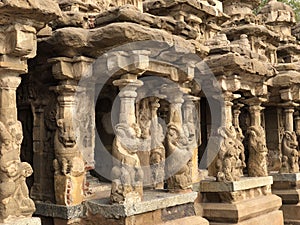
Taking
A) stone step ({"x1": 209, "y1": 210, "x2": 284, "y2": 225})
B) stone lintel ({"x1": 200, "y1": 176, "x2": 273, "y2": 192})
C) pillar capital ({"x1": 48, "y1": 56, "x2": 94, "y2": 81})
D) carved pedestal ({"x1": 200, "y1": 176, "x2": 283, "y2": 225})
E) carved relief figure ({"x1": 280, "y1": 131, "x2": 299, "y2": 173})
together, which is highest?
pillar capital ({"x1": 48, "y1": 56, "x2": 94, "y2": 81})

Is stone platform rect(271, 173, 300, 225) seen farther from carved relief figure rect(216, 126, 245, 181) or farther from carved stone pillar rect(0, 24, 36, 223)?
carved stone pillar rect(0, 24, 36, 223)

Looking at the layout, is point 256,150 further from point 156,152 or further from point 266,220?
point 156,152

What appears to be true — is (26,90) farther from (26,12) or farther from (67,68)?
(26,12)

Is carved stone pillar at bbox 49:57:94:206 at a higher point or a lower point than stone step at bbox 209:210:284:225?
higher

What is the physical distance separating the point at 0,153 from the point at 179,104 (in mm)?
2929

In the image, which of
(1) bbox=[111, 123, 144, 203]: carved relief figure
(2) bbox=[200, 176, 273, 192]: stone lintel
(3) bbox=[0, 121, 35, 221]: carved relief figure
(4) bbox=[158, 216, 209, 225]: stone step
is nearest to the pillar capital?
(1) bbox=[111, 123, 144, 203]: carved relief figure

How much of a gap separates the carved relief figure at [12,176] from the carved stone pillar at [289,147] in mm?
6311

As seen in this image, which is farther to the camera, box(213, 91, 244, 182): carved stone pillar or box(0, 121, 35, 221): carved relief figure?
box(213, 91, 244, 182): carved stone pillar

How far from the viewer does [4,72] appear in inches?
176

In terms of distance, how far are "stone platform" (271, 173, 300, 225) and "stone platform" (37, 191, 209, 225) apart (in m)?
3.91

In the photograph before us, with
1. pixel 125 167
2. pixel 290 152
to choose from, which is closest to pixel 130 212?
pixel 125 167

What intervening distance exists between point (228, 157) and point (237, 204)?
0.78 meters

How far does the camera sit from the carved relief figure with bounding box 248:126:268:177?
842 centimetres

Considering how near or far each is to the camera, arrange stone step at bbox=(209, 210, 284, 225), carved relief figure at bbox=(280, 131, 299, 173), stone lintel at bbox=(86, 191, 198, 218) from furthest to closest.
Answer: carved relief figure at bbox=(280, 131, 299, 173) < stone step at bbox=(209, 210, 284, 225) < stone lintel at bbox=(86, 191, 198, 218)
